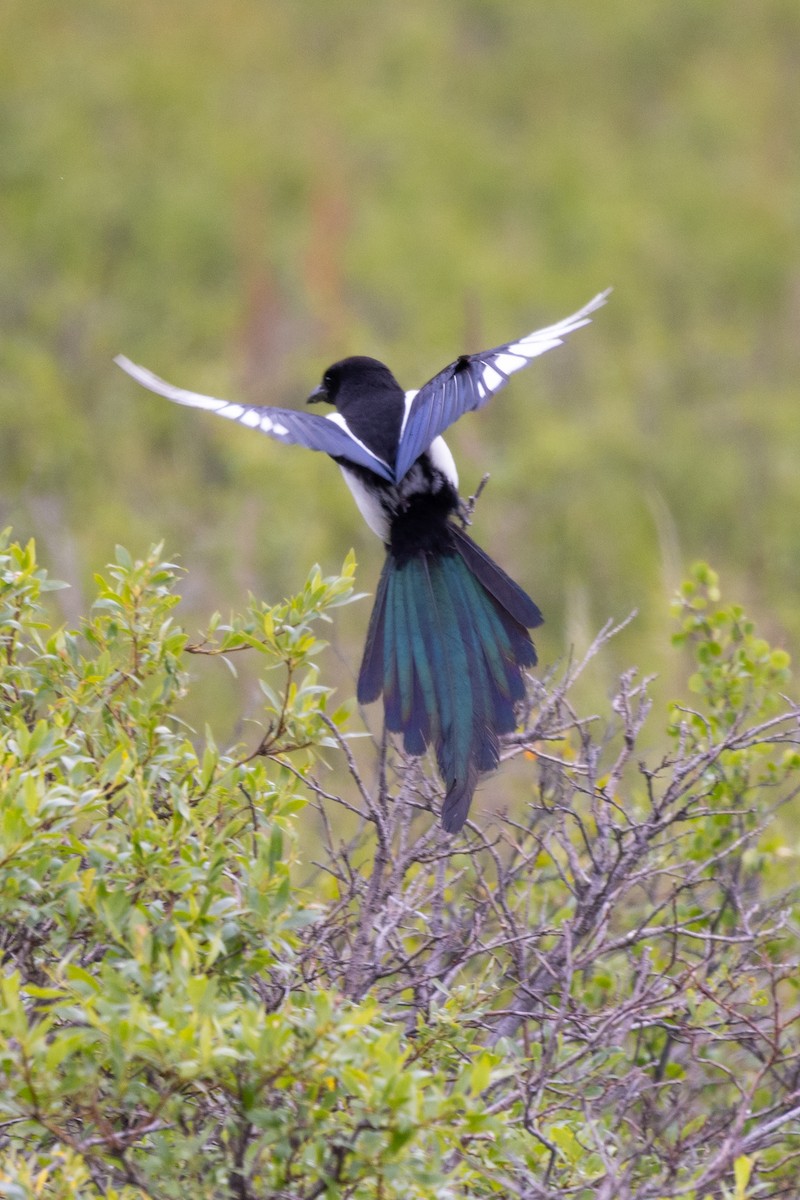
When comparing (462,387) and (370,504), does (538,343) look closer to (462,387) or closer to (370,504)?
(462,387)

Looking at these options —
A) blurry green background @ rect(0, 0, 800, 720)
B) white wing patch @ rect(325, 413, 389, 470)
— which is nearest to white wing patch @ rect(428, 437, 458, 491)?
white wing patch @ rect(325, 413, 389, 470)

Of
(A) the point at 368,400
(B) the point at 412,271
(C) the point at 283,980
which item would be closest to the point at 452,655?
(A) the point at 368,400

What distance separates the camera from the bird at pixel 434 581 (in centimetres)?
289

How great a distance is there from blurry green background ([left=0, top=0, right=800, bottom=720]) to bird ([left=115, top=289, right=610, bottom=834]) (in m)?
1.41

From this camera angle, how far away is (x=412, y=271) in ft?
41.7

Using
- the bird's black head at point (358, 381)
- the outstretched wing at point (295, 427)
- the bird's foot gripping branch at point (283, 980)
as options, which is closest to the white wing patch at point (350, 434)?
the outstretched wing at point (295, 427)

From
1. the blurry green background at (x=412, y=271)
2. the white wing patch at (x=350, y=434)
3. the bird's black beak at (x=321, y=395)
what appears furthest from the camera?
the blurry green background at (x=412, y=271)

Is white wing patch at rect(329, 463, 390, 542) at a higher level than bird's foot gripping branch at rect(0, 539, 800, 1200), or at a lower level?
higher

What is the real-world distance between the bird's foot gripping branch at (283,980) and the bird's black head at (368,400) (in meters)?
0.94

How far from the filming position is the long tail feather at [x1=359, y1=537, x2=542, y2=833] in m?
2.84

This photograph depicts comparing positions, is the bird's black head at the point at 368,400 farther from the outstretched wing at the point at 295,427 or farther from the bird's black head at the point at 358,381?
the outstretched wing at the point at 295,427

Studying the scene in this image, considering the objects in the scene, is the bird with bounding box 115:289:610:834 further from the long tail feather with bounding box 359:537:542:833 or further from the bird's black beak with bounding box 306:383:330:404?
the bird's black beak with bounding box 306:383:330:404

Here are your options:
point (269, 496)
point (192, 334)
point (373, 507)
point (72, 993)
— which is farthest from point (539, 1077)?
point (192, 334)

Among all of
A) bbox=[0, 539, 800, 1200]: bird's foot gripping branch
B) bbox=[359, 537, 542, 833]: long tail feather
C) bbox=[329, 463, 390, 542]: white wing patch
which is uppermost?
bbox=[329, 463, 390, 542]: white wing patch
